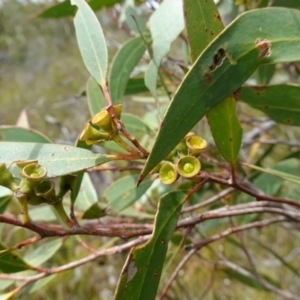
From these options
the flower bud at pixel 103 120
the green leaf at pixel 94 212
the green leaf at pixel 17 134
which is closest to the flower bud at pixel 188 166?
the flower bud at pixel 103 120

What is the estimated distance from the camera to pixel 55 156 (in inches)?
23.5

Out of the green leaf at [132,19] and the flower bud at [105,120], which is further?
the green leaf at [132,19]

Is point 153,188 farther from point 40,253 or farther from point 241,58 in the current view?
point 241,58

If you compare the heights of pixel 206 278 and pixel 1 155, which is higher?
pixel 1 155

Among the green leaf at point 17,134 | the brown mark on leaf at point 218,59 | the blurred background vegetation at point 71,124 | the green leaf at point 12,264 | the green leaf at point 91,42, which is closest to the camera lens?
the brown mark on leaf at point 218,59

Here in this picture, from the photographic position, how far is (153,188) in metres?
1.29

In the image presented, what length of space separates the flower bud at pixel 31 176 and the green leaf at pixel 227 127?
0.23m

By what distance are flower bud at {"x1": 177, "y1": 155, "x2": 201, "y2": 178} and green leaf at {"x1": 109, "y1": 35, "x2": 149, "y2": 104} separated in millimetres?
344

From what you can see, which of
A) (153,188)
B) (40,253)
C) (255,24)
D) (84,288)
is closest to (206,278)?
(84,288)

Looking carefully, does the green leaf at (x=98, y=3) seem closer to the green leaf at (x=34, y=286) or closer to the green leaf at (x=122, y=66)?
the green leaf at (x=122, y=66)

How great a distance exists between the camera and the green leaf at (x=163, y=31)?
0.77 m

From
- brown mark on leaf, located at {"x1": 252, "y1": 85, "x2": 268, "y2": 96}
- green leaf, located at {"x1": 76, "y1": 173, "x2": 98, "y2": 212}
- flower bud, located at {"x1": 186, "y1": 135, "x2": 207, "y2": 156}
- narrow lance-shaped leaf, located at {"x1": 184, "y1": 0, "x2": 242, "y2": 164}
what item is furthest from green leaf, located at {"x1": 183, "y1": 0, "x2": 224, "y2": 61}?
green leaf, located at {"x1": 76, "y1": 173, "x2": 98, "y2": 212}

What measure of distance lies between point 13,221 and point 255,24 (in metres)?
0.39

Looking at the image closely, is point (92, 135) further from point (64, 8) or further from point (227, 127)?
point (64, 8)
